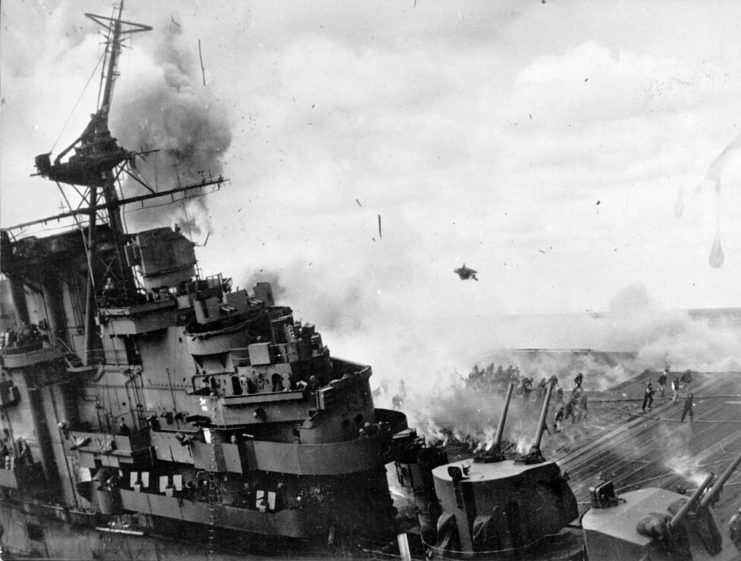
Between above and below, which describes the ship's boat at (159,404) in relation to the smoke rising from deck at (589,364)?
above

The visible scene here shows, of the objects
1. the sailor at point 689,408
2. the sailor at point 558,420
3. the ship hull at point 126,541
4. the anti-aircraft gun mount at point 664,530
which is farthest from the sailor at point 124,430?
the sailor at point 689,408

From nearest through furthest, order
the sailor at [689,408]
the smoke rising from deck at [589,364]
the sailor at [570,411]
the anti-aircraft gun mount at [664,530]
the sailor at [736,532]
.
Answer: the anti-aircraft gun mount at [664,530] → the sailor at [736,532] → the sailor at [689,408] → the sailor at [570,411] → the smoke rising from deck at [589,364]

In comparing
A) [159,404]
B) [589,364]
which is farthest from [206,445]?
[589,364]

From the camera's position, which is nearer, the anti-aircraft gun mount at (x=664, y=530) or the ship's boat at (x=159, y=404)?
the anti-aircraft gun mount at (x=664, y=530)

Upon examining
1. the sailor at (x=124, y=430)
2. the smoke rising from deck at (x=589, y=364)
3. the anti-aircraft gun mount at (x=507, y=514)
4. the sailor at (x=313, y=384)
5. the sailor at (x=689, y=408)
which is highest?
the sailor at (x=313, y=384)

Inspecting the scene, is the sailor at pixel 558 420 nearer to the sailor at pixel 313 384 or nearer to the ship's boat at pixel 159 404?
the ship's boat at pixel 159 404

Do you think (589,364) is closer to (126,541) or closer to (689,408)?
(689,408)

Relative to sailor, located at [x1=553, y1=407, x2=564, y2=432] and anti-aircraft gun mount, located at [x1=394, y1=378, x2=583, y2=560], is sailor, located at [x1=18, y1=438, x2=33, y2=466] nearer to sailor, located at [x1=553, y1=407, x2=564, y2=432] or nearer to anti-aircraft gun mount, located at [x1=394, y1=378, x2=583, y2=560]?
anti-aircraft gun mount, located at [x1=394, y1=378, x2=583, y2=560]
